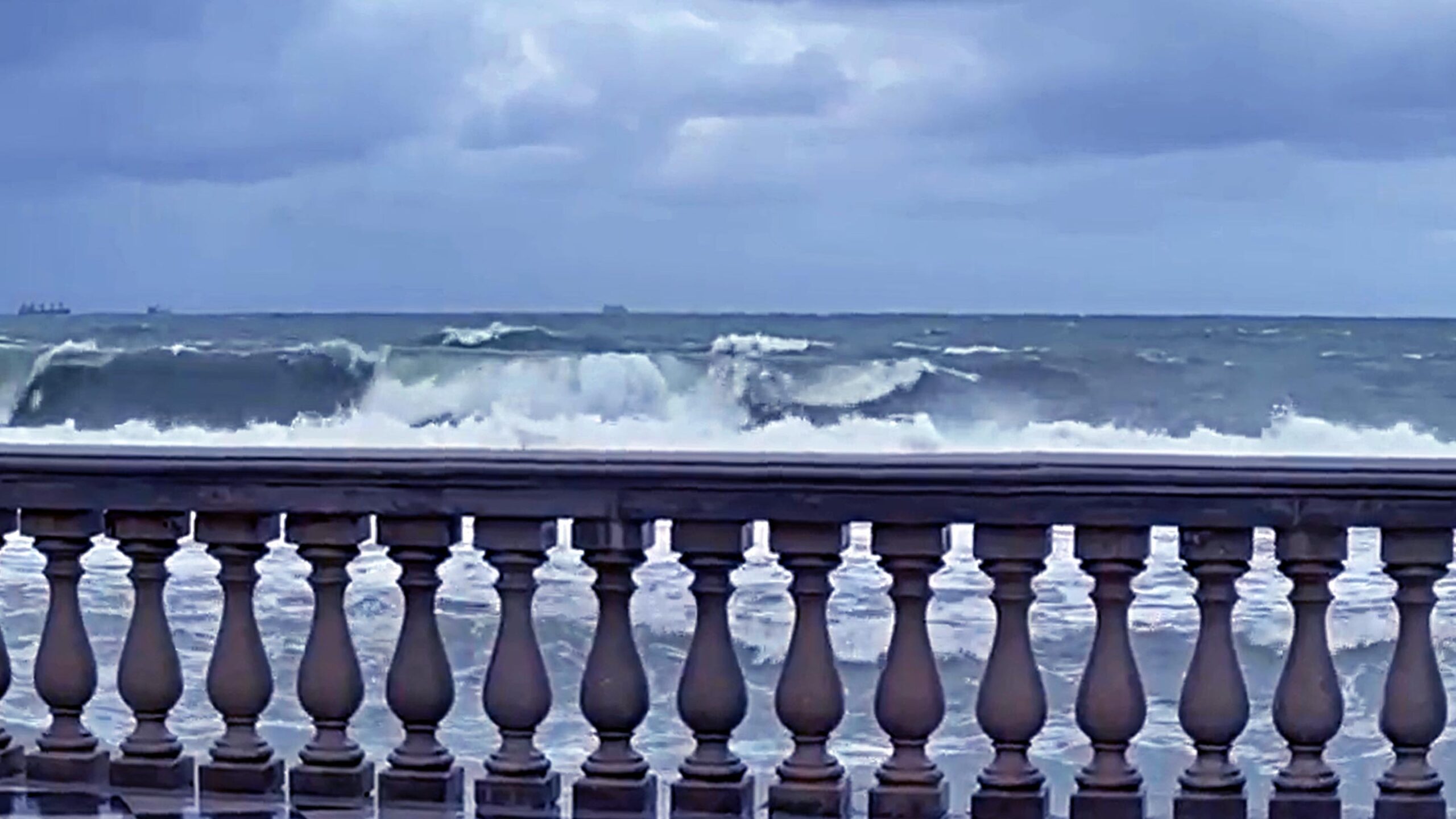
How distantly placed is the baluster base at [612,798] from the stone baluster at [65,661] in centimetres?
87

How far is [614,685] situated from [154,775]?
846 millimetres

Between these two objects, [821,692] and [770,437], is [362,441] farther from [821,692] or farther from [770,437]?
[821,692]

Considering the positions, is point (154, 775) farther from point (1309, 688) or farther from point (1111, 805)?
point (1309, 688)

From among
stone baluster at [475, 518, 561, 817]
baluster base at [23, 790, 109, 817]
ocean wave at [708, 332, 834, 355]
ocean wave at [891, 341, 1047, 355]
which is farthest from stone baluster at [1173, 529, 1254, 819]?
ocean wave at [891, 341, 1047, 355]

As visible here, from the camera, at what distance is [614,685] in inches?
123

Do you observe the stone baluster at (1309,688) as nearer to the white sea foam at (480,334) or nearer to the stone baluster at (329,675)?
the stone baluster at (329,675)

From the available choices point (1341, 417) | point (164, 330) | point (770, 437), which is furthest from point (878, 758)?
point (164, 330)

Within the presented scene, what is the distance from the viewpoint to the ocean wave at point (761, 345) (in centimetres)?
3119

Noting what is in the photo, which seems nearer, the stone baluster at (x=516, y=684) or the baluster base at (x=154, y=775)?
the stone baluster at (x=516, y=684)

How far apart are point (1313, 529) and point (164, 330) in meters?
40.9

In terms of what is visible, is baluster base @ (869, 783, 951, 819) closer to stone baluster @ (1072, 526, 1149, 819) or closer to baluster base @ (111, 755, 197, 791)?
stone baluster @ (1072, 526, 1149, 819)

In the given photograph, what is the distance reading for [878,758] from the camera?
208 inches

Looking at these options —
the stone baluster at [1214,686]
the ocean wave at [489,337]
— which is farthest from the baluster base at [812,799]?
the ocean wave at [489,337]

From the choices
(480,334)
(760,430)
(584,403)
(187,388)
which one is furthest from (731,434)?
(480,334)
